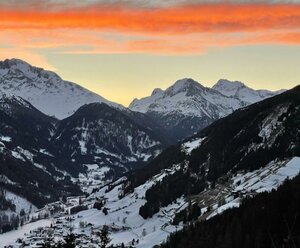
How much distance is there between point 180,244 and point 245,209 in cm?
2527

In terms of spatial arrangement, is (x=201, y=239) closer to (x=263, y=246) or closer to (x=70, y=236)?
(x=263, y=246)

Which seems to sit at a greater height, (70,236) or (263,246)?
(263,246)

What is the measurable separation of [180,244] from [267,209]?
1407 inches

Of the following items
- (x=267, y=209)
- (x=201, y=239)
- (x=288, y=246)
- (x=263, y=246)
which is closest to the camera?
(x=288, y=246)

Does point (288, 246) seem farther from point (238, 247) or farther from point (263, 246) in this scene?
point (238, 247)

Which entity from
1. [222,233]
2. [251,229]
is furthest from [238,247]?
[222,233]

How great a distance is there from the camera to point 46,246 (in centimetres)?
5319

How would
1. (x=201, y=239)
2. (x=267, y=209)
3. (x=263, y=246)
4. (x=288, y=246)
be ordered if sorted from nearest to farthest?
(x=288, y=246) < (x=263, y=246) < (x=267, y=209) < (x=201, y=239)

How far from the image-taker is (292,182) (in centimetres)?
19425

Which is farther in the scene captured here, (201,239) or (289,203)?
(201,239)

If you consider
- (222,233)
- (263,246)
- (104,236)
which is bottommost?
(104,236)

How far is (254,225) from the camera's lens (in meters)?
165

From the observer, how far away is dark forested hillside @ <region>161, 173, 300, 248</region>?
15350 centimetres

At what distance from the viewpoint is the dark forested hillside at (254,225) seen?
154m
